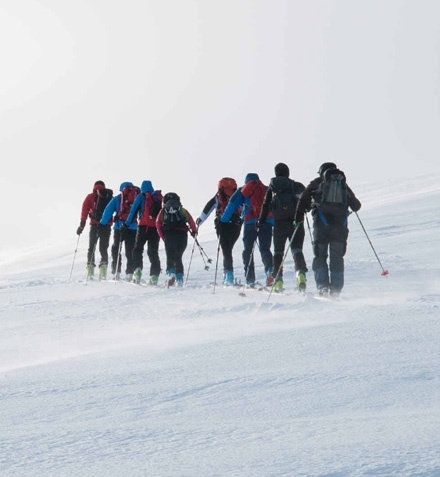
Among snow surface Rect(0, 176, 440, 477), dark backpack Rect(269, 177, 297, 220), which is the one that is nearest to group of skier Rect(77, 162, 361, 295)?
dark backpack Rect(269, 177, 297, 220)

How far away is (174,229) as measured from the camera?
48.1ft

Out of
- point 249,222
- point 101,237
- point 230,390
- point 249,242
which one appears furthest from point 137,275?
point 230,390

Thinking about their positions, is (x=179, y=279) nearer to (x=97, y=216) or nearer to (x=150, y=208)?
(x=150, y=208)

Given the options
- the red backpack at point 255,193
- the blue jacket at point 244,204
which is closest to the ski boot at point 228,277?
the blue jacket at point 244,204

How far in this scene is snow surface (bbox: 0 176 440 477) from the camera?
4.04 meters

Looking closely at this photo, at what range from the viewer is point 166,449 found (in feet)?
13.9

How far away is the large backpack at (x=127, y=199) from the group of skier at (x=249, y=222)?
2cm

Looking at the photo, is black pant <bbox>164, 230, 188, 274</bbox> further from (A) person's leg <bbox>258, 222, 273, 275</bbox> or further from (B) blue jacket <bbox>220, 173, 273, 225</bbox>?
(A) person's leg <bbox>258, 222, 273, 275</bbox>

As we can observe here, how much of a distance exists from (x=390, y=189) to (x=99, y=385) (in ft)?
123

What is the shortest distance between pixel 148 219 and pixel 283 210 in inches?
162

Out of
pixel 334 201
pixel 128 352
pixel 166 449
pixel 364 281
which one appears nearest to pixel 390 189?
pixel 364 281

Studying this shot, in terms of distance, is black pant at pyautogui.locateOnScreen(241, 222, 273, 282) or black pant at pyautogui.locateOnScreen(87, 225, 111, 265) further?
black pant at pyautogui.locateOnScreen(87, 225, 111, 265)

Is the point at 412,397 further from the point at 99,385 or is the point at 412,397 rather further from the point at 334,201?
the point at 334,201

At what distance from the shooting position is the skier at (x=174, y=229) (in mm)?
14562
